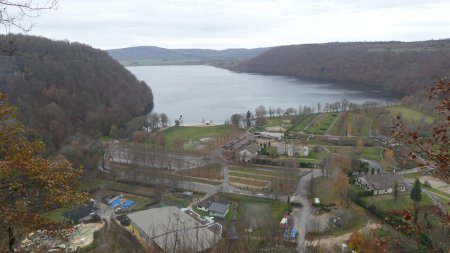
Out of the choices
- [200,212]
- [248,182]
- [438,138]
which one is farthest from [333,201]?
[438,138]

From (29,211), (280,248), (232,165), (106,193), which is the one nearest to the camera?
(29,211)

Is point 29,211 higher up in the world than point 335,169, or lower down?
higher up

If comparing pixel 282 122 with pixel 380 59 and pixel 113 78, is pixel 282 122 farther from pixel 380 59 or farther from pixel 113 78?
pixel 380 59

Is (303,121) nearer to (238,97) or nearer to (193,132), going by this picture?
(193,132)

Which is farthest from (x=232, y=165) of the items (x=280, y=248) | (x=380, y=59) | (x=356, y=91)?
(x=380, y=59)

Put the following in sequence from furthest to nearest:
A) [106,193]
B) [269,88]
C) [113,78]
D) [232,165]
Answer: [269,88] < [113,78] < [232,165] < [106,193]

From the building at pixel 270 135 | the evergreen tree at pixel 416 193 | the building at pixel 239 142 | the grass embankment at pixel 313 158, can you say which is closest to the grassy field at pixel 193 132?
the building at pixel 239 142
